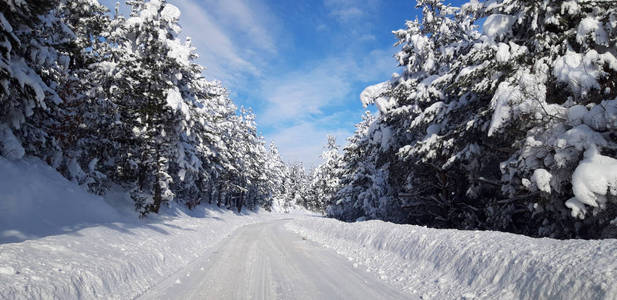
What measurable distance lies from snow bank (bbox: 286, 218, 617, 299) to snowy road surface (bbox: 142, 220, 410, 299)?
75cm

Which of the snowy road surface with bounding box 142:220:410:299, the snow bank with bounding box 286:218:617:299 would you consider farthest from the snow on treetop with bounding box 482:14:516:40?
the snowy road surface with bounding box 142:220:410:299

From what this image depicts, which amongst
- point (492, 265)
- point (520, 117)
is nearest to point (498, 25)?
point (520, 117)

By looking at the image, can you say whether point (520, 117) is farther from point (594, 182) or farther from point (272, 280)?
point (272, 280)

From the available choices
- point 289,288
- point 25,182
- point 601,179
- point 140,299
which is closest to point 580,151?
point 601,179

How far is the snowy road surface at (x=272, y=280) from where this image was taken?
620 centimetres

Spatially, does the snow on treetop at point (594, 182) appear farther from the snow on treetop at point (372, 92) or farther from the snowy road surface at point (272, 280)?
the snow on treetop at point (372, 92)

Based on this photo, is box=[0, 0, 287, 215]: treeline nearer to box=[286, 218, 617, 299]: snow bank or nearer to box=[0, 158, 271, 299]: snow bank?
box=[0, 158, 271, 299]: snow bank

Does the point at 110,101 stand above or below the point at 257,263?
above

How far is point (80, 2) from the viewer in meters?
15.1

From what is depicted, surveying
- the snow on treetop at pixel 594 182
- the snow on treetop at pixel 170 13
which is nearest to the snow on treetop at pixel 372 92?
the snow on treetop at pixel 170 13

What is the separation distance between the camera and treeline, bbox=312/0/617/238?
23.4 ft

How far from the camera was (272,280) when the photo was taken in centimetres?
732

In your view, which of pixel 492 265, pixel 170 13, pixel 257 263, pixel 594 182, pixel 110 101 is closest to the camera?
pixel 492 265

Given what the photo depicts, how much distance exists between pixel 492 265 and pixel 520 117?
4.21 metres
